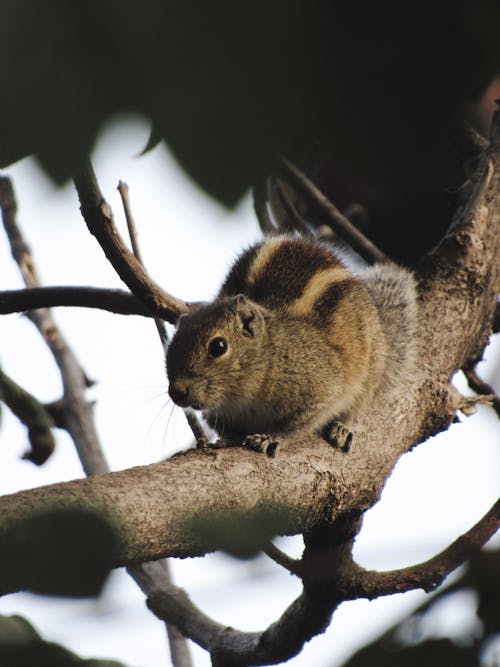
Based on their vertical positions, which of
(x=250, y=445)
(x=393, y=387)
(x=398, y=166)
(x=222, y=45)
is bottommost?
(x=393, y=387)

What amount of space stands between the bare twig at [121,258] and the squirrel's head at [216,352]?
0.81 ft

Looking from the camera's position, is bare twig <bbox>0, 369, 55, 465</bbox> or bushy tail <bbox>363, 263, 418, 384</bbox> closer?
bare twig <bbox>0, 369, 55, 465</bbox>

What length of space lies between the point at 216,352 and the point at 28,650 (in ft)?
8.55

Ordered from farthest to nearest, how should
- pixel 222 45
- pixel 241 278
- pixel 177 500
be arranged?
pixel 241 278
pixel 177 500
pixel 222 45

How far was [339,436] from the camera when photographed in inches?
99.2

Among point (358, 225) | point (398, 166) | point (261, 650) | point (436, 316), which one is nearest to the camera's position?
point (398, 166)

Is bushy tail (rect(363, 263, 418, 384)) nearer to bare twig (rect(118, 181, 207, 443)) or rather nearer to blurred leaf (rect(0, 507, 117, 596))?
bare twig (rect(118, 181, 207, 443))

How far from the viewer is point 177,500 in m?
1.68

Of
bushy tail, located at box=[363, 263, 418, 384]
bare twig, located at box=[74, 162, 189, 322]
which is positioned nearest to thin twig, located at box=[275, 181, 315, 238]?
bushy tail, located at box=[363, 263, 418, 384]

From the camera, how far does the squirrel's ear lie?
322 cm

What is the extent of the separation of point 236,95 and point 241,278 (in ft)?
9.46

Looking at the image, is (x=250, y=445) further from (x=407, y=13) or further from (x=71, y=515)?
(x=407, y=13)

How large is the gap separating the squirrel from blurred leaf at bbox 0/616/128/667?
224cm

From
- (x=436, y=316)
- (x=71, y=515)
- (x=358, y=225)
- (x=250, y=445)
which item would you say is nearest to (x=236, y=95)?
(x=71, y=515)
